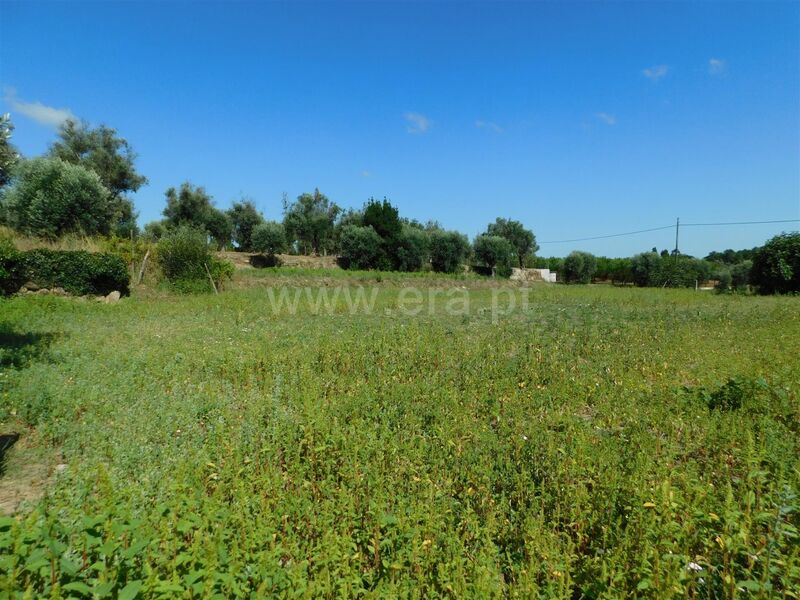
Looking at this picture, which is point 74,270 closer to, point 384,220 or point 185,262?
point 185,262

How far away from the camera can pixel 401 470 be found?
332cm

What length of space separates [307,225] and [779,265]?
112ft

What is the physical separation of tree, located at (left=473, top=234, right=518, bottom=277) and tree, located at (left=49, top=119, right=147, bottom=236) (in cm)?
3012

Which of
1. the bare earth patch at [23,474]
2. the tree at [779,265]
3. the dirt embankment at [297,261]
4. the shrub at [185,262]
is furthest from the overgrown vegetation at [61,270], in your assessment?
the tree at [779,265]

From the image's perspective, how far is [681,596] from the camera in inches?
82.8

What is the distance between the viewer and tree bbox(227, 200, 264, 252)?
33.8 m

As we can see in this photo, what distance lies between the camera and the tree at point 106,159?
27.3m

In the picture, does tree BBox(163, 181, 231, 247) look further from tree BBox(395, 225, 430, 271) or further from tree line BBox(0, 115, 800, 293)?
tree BBox(395, 225, 430, 271)

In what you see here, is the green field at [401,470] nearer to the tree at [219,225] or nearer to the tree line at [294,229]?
the tree line at [294,229]

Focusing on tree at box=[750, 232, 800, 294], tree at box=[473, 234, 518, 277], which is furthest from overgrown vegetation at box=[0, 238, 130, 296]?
tree at box=[750, 232, 800, 294]

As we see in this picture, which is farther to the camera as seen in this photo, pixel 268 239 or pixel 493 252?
pixel 493 252

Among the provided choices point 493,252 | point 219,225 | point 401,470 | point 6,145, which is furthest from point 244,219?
point 401,470

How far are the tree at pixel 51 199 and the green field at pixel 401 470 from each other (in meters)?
13.6

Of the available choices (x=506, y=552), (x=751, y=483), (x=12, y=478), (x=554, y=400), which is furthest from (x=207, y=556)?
(x=554, y=400)
